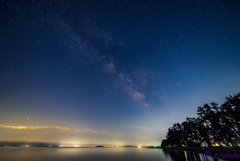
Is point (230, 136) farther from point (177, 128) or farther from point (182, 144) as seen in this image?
point (182, 144)

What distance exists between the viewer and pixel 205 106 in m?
43.1

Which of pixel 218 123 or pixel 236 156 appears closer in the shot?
pixel 236 156

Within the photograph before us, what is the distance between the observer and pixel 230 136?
41.7 m

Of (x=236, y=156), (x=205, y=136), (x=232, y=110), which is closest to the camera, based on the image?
(x=236, y=156)

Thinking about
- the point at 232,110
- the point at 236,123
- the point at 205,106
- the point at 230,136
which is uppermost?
the point at 205,106

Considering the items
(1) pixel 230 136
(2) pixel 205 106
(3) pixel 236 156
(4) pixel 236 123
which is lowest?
(3) pixel 236 156

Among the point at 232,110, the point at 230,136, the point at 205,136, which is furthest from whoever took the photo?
the point at 205,136

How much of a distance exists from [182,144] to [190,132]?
91.8ft

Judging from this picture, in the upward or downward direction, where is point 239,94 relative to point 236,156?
upward

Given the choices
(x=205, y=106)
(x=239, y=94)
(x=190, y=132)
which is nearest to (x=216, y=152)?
(x=205, y=106)

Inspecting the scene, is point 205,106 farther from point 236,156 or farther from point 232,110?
point 236,156

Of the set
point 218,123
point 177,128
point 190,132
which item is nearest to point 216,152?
point 218,123

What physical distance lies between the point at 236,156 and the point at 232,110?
16.6 m

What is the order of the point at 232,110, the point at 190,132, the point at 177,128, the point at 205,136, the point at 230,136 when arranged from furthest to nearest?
the point at 177,128 → the point at 190,132 → the point at 205,136 → the point at 230,136 → the point at 232,110
